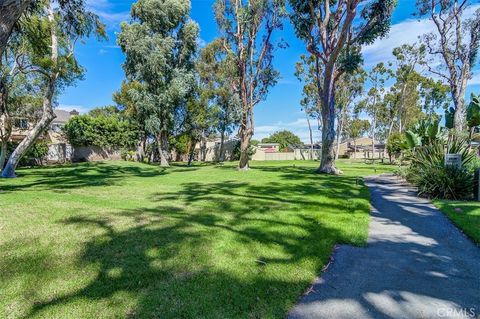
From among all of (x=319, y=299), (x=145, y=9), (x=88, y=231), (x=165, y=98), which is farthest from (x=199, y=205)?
(x=145, y=9)

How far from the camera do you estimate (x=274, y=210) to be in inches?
260

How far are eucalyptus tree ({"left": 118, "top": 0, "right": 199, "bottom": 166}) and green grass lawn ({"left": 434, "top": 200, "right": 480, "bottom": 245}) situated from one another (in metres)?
20.1

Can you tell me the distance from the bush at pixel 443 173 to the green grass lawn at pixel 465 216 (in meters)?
1.22

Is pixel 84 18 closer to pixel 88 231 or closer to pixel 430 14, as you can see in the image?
pixel 88 231

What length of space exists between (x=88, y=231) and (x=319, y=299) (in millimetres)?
3477

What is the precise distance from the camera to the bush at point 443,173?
8617 mm

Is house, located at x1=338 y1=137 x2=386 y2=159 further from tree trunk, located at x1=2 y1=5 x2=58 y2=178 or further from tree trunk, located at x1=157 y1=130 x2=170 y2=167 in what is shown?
tree trunk, located at x1=2 y1=5 x2=58 y2=178

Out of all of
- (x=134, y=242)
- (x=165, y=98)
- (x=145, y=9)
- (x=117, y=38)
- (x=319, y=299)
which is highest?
(x=145, y=9)

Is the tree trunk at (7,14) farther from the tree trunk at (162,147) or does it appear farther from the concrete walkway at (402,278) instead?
the tree trunk at (162,147)

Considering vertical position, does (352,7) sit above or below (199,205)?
above

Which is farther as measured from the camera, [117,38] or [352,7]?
[117,38]

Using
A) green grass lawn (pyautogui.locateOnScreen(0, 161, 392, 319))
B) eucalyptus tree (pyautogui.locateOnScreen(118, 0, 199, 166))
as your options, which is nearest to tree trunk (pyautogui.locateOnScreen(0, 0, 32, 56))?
green grass lawn (pyautogui.locateOnScreen(0, 161, 392, 319))

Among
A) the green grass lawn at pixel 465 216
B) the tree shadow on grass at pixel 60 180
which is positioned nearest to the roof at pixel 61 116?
the tree shadow on grass at pixel 60 180

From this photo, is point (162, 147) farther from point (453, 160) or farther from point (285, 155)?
point (285, 155)
